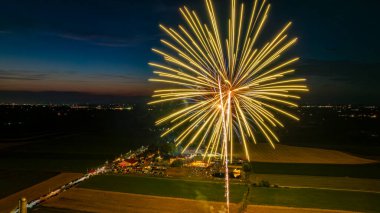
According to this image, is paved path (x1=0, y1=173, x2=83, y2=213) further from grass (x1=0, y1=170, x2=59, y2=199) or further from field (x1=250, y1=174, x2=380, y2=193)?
field (x1=250, y1=174, x2=380, y2=193)

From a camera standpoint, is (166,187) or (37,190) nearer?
(37,190)

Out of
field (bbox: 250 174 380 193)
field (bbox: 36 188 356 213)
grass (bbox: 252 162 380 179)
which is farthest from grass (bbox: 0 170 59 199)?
grass (bbox: 252 162 380 179)

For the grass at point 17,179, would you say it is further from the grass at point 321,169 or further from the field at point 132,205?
the grass at point 321,169

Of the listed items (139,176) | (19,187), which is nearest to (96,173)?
(139,176)

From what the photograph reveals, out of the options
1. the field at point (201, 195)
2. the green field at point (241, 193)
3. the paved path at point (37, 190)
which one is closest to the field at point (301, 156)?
the green field at point (241, 193)


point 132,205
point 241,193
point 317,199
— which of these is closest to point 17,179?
point 132,205

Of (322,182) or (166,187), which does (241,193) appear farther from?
→ (322,182)
